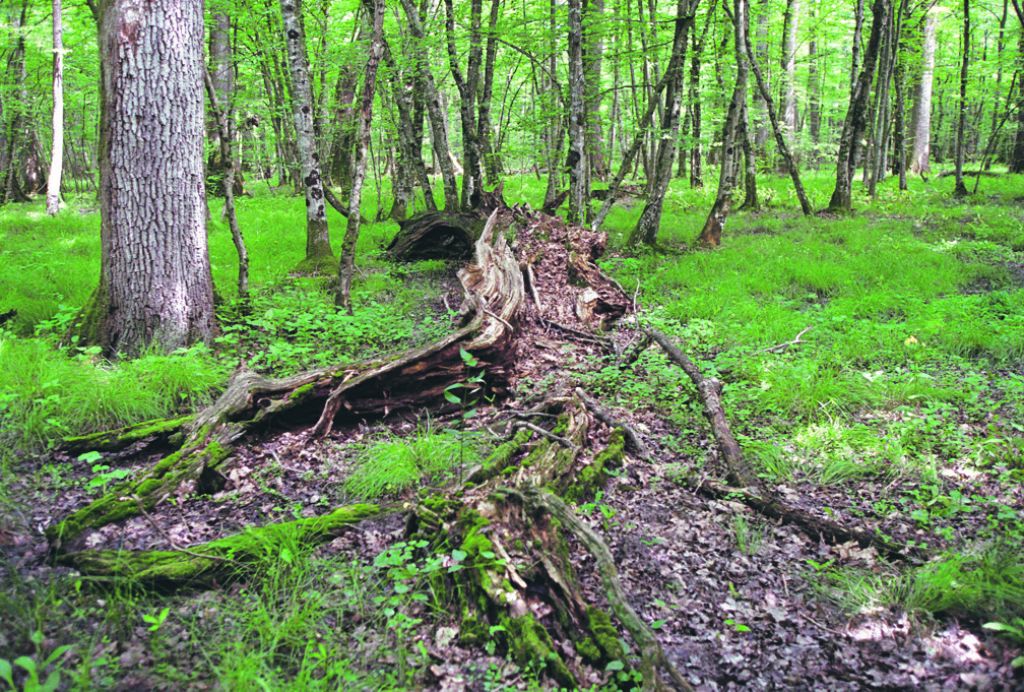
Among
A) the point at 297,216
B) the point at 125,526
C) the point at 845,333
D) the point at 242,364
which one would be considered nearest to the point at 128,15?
the point at 242,364

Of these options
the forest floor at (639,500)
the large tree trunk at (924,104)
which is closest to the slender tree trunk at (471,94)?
the forest floor at (639,500)

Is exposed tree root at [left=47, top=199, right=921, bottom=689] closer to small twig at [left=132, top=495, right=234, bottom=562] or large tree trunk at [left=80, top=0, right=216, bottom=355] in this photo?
small twig at [left=132, top=495, right=234, bottom=562]

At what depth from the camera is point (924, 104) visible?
63.7ft

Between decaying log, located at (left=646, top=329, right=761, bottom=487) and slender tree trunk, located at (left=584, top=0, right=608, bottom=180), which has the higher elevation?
slender tree trunk, located at (left=584, top=0, right=608, bottom=180)

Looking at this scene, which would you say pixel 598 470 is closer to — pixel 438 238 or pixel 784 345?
pixel 784 345

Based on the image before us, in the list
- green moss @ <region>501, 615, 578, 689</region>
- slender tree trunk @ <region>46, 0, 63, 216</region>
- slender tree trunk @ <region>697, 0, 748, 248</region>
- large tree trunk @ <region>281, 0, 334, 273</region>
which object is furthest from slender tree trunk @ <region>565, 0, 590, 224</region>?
slender tree trunk @ <region>46, 0, 63, 216</region>

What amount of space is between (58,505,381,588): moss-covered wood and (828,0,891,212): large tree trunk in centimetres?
1423

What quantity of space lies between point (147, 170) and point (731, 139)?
9.03m

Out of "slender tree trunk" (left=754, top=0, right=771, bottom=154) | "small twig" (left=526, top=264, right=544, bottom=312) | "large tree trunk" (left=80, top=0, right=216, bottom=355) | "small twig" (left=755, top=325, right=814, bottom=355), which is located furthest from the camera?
"slender tree trunk" (left=754, top=0, right=771, bottom=154)

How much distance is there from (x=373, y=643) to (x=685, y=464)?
262cm

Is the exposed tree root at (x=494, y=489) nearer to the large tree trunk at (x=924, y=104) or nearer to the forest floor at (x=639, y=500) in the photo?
the forest floor at (x=639, y=500)

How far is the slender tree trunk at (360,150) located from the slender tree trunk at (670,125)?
15.4ft

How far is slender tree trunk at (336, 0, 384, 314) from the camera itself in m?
6.81

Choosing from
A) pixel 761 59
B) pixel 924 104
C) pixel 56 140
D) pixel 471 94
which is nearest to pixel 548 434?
pixel 471 94
